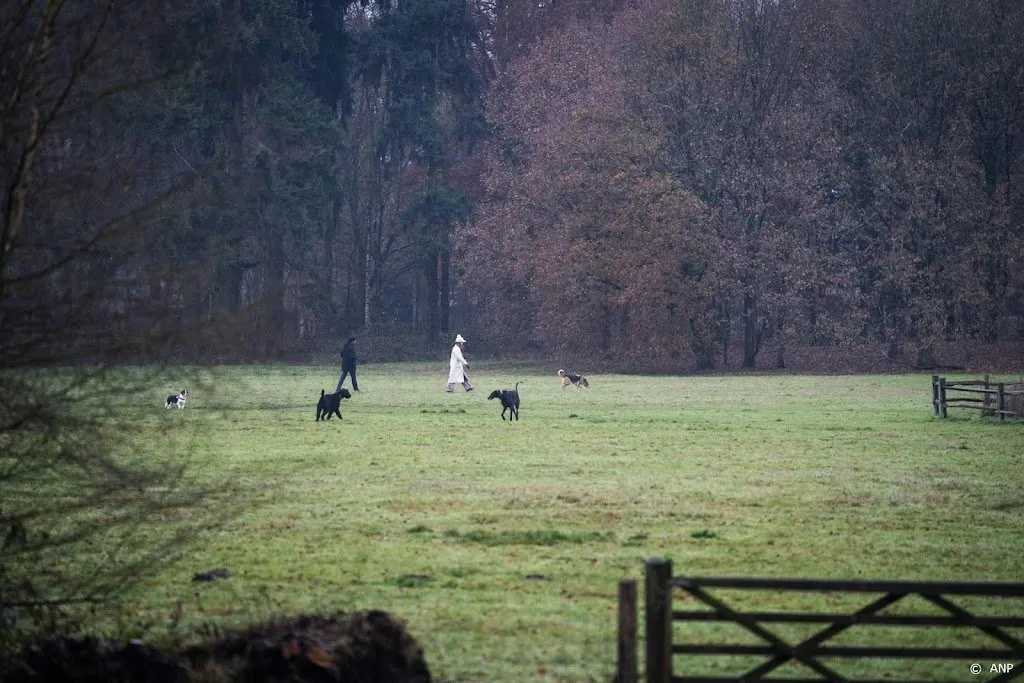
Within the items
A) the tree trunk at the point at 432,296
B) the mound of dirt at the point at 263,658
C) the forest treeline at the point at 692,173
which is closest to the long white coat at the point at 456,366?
the forest treeline at the point at 692,173

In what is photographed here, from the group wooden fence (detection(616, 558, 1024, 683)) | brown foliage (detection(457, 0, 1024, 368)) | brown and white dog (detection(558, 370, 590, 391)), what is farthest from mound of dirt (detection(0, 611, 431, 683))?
brown foliage (detection(457, 0, 1024, 368))

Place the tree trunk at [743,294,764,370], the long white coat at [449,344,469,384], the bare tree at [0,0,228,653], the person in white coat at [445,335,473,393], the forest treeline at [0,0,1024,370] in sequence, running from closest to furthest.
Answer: the bare tree at [0,0,228,653] → the person in white coat at [445,335,473,393] → the long white coat at [449,344,469,384] → the forest treeline at [0,0,1024,370] → the tree trunk at [743,294,764,370]

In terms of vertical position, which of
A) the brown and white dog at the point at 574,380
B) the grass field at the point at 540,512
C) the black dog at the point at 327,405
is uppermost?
the brown and white dog at the point at 574,380

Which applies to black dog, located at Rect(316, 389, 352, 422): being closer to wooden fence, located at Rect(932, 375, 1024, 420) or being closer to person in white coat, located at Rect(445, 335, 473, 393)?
person in white coat, located at Rect(445, 335, 473, 393)

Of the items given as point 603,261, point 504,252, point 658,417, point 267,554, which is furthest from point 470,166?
point 267,554

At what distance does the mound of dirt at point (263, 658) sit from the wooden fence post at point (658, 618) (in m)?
1.53

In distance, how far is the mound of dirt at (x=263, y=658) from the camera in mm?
8086

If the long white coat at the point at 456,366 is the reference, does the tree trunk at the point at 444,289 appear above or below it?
above

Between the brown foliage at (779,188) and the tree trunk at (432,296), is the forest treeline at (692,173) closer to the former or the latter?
the brown foliage at (779,188)

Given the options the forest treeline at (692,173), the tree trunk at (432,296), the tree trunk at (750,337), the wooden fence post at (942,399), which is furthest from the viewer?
the tree trunk at (432,296)

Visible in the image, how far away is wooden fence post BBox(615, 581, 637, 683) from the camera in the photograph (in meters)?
7.63

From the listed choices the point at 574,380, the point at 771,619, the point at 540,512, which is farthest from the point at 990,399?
the point at 771,619

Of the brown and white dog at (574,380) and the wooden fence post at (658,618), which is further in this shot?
the brown and white dog at (574,380)

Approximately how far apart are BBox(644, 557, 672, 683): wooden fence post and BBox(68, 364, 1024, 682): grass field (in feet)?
4.99
